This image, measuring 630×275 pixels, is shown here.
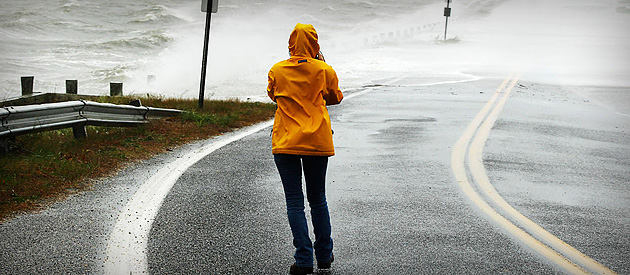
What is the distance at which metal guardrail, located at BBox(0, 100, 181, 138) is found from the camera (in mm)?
7305

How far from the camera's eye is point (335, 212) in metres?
5.90

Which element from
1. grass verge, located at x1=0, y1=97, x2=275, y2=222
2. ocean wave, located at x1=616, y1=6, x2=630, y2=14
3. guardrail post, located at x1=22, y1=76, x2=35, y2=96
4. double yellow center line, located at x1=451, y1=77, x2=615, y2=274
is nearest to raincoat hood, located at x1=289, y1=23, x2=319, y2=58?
double yellow center line, located at x1=451, y1=77, x2=615, y2=274

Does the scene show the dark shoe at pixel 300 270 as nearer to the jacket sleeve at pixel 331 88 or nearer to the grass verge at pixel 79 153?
the jacket sleeve at pixel 331 88

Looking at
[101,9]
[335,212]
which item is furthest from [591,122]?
[101,9]

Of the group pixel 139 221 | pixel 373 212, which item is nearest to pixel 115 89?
pixel 139 221

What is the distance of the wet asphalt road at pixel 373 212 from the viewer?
4438 millimetres

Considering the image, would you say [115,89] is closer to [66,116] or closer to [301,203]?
[66,116]

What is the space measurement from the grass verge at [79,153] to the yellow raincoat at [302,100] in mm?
2678

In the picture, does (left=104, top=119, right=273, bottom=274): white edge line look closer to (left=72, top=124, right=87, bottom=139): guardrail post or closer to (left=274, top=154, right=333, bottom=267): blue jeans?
(left=274, top=154, right=333, bottom=267): blue jeans

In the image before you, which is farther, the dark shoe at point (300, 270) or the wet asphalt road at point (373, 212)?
the wet asphalt road at point (373, 212)

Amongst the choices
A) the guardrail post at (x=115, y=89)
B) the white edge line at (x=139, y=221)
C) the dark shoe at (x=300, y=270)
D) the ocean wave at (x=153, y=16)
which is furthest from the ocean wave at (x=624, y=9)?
the dark shoe at (x=300, y=270)

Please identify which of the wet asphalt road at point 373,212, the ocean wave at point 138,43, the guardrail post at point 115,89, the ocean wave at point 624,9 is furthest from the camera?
the ocean wave at point 624,9

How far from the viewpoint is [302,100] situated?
13.8 ft

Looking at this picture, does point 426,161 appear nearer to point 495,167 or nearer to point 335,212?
point 495,167
